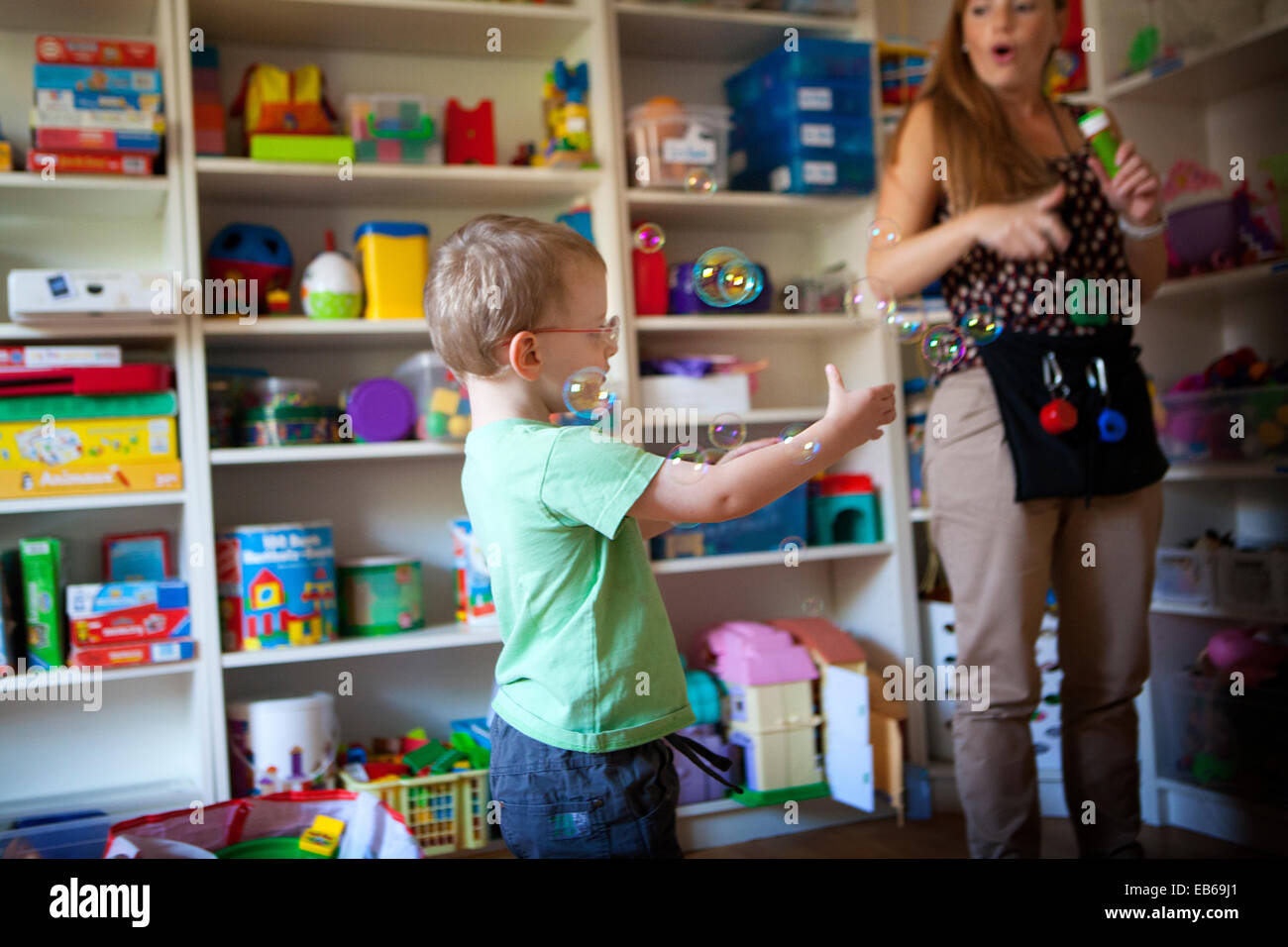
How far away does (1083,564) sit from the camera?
166 centimetres

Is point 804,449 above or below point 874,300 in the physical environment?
below

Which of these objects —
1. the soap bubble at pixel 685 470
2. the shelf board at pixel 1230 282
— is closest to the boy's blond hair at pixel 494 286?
the soap bubble at pixel 685 470

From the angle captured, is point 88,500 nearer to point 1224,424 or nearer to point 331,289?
point 331,289

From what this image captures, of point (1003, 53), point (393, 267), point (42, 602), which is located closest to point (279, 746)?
point (42, 602)

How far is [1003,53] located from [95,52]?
1550 millimetres

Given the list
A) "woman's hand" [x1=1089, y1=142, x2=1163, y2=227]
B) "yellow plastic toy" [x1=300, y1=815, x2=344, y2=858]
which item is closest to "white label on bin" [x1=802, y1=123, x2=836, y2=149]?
"woman's hand" [x1=1089, y1=142, x2=1163, y2=227]

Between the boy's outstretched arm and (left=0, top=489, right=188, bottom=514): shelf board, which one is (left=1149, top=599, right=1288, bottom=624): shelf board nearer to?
the boy's outstretched arm

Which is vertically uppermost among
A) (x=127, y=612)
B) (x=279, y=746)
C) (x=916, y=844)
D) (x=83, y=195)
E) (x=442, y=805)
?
(x=83, y=195)

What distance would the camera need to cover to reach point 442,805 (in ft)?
6.86

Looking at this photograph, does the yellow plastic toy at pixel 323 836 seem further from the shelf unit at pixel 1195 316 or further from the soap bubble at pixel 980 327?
the shelf unit at pixel 1195 316

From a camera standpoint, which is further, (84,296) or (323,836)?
(84,296)

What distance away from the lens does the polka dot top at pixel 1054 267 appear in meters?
1.64

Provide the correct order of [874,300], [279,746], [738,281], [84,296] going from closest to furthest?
[738,281] → [874,300] → [84,296] → [279,746]
